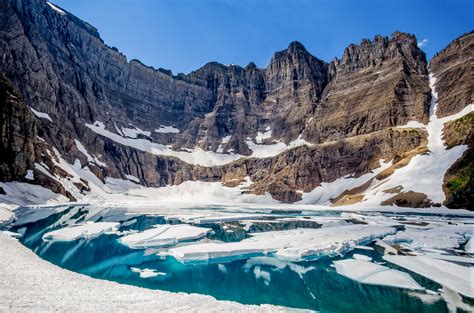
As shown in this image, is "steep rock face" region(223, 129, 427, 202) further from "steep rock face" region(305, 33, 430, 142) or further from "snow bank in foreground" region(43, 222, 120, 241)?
"snow bank in foreground" region(43, 222, 120, 241)

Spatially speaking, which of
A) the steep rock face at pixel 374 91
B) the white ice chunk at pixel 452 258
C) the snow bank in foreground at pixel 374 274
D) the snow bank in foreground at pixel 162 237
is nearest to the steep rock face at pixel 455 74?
the steep rock face at pixel 374 91

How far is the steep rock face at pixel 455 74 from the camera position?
125 m

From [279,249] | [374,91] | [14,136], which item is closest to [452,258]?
[279,249]

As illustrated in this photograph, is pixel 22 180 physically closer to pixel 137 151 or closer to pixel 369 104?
pixel 137 151

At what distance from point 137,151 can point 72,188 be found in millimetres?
77930

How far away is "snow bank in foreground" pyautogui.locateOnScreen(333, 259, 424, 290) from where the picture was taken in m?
16.5

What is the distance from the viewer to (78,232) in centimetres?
3134

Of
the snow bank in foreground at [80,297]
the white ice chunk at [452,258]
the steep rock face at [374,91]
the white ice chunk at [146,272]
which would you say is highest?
the steep rock face at [374,91]

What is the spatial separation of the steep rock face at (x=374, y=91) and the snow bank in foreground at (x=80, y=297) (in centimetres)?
14240

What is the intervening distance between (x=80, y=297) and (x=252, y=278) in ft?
31.6

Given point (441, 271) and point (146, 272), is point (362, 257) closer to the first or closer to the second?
point (441, 271)

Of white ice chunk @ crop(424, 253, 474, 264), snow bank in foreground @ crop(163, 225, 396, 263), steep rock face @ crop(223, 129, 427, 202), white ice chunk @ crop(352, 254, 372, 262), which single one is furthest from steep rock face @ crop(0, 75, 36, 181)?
steep rock face @ crop(223, 129, 427, 202)

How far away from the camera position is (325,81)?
194500 millimetres

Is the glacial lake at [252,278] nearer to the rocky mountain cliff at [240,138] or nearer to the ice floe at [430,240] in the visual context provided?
the ice floe at [430,240]
